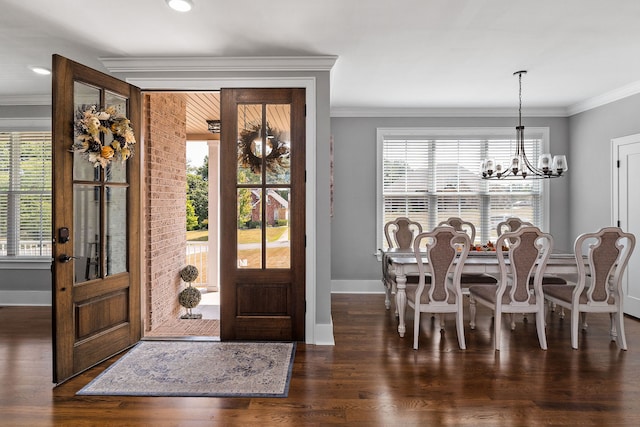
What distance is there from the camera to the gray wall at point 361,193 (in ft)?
19.0

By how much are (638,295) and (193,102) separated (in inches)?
231

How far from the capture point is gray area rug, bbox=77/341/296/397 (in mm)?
2717

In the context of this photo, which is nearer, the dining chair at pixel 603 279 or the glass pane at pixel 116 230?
the glass pane at pixel 116 230

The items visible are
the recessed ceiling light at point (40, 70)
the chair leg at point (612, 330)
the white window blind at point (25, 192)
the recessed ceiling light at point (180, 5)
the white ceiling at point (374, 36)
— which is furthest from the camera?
the white window blind at point (25, 192)

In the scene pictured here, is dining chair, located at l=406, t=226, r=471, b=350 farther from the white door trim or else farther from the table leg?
the white door trim

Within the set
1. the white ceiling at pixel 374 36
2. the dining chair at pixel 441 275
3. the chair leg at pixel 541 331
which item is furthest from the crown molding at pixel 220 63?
the chair leg at pixel 541 331

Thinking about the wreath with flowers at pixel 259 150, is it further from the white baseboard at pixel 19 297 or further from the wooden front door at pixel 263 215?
the white baseboard at pixel 19 297

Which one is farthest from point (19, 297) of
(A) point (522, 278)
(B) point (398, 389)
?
(A) point (522, 278)

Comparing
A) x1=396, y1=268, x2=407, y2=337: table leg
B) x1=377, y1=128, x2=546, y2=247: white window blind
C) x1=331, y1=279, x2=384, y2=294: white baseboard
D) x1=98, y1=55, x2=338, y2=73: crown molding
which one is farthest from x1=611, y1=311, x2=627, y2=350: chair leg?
x1=98, y1=55, x2=338, y2=73: crown molding

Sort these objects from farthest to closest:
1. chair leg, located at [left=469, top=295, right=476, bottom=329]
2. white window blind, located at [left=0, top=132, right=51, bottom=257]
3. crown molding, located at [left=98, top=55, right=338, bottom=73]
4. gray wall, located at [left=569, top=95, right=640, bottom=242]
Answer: white window blind, located at [left=0, top=132, right=51, bottom=257]
gray wall, located at [left=569, top=95, right=640, bottom=242]
chair leg, located at [left=469, top=295, right=476, bottom=329]
crown molding, located at [left=98, top=55, right=338, bottom=73]

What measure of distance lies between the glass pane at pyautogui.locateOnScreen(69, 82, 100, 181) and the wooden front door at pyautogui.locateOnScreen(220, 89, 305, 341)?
3.46 feet

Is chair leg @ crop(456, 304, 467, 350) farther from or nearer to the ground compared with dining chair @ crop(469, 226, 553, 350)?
nearer to the ground

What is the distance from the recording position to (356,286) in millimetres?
5797

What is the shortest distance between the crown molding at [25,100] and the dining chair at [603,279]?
6.39 meters
